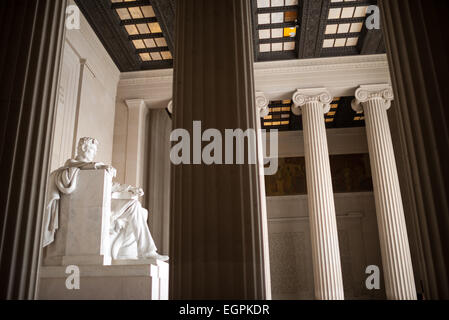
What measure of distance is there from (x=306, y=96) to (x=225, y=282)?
12.9m

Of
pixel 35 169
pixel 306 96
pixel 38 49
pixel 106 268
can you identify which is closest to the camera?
pixel 35 169

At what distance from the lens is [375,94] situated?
15.2 m

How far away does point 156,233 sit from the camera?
631 inches

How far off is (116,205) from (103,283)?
1785mm

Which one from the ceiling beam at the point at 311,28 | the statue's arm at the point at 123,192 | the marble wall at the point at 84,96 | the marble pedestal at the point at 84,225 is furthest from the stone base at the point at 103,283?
the ceiling beam at the point at 311,28

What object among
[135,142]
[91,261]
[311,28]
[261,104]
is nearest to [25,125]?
[91,261]

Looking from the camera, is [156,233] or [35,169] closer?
[35,169]

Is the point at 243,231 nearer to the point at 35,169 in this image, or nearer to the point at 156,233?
the point at 35,169

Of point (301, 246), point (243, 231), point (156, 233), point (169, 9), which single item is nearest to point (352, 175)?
point (301, 246)

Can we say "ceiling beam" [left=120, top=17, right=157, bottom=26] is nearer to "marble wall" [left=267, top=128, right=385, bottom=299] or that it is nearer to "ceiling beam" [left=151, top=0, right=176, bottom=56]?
"ceiling beam" [left=151, top=0, right=176, bottom=56]

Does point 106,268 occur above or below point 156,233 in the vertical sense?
below

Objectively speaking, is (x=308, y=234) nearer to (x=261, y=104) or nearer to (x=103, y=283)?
(x=261, y=104)
